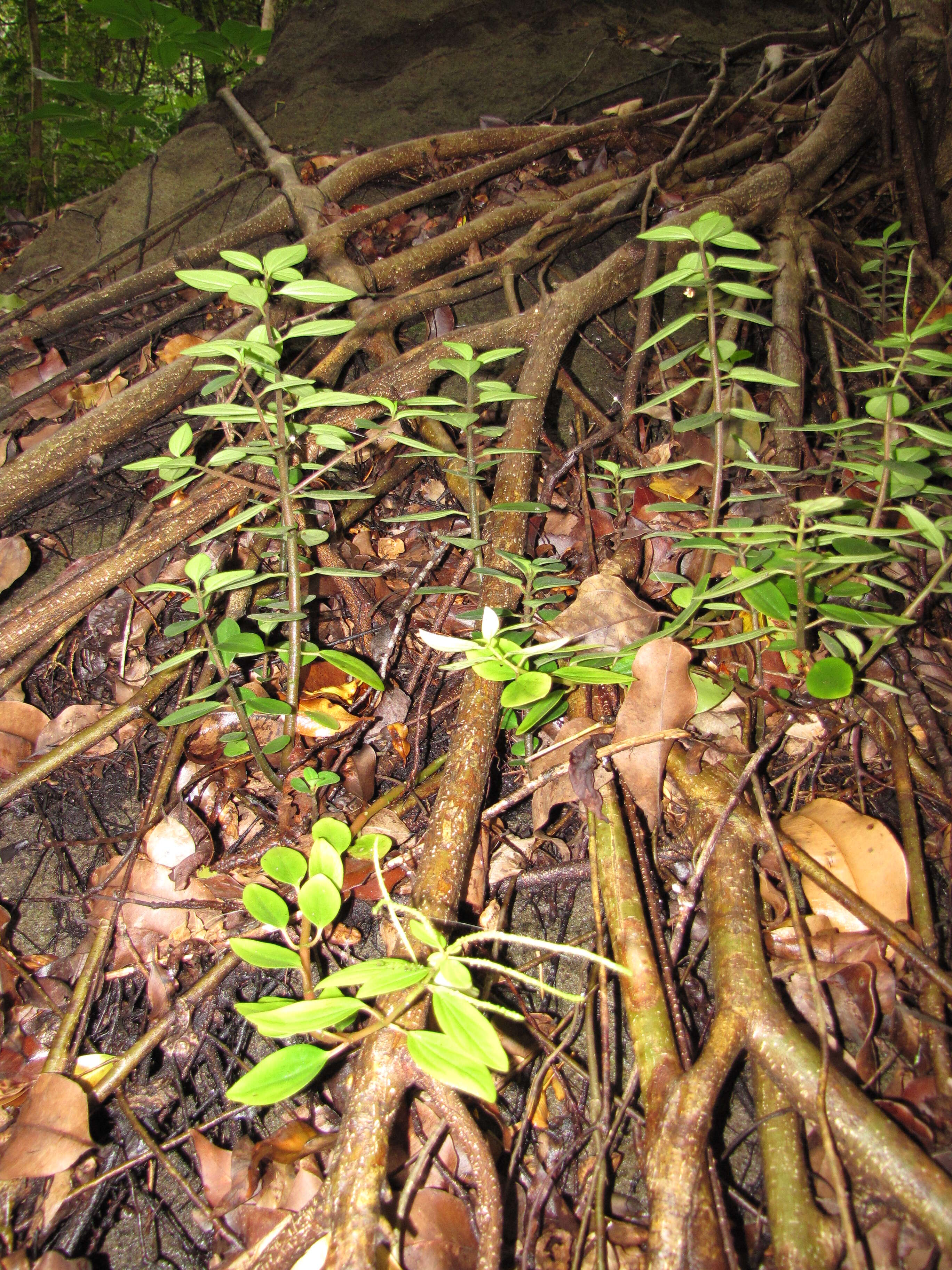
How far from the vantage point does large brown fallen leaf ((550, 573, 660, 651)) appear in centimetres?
153

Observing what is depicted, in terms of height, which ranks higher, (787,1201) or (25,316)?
(25,316)

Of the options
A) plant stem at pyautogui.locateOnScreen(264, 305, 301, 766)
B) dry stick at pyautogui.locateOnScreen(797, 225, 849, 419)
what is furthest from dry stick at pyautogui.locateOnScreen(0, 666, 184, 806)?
dry stick at pyautogui.locateOnScreen(797, 225, 849, 419)

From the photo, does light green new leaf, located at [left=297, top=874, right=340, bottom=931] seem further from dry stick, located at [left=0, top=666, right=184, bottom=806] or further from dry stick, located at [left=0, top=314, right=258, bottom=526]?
dry stick, located at [left=0, top=314, right=258, bottom=526]

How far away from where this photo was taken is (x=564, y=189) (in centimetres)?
333

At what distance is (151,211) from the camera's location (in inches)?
133

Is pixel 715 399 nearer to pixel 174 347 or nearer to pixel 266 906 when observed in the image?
pixel 266 906

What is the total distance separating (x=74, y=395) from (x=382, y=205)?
164cm

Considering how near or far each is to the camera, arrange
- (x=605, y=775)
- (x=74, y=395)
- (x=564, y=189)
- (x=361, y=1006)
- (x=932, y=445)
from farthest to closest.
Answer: (x=564, y=189), (x=74, y=395), (x=932, y=445), (x=605, y=775), (x=361, y=1006)

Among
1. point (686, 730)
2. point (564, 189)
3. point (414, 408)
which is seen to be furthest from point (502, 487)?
point (564, 189)

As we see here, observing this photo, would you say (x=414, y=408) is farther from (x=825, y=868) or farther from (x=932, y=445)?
(x=932, y=445)

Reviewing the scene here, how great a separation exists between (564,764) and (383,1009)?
63 cm

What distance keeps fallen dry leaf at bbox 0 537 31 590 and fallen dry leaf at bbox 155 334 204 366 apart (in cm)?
103

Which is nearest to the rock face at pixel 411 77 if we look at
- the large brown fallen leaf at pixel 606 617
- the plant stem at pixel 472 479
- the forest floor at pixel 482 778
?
the forest floor at pixel 482 778

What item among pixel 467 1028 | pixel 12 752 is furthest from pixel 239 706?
pixel 467 1028
